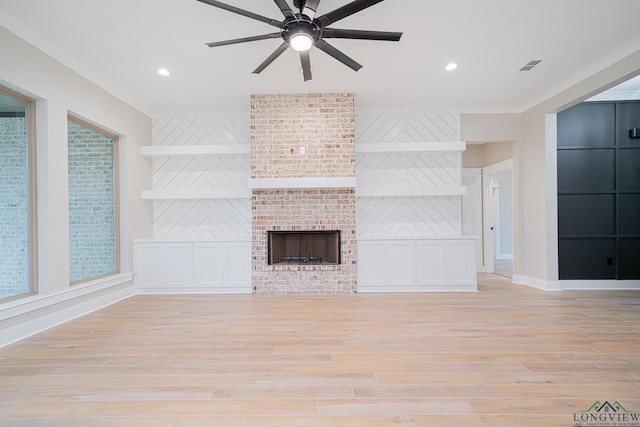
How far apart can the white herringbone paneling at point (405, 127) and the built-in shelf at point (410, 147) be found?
306 millimetres

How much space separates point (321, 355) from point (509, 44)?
11.7 feet

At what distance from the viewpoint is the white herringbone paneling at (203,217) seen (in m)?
4.91

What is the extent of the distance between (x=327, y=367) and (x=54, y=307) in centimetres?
297

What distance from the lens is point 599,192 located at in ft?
14.4

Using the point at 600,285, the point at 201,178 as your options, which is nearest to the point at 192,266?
the point at 201,178

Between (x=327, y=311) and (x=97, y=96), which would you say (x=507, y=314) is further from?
(x=97, y=96)

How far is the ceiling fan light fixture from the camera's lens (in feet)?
7.49

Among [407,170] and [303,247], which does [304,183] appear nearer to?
[303,247]

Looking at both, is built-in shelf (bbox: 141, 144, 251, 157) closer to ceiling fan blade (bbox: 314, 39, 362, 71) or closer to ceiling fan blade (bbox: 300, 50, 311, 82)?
ceiling fan blade (bbox: 300, 50, 311, 82)

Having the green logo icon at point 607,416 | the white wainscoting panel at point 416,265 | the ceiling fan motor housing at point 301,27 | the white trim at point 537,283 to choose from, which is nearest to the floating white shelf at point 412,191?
the white wainscoting panel at point 416,265

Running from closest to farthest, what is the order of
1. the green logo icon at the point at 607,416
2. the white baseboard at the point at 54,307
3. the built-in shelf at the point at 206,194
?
the green logo icon at the point at 607,416 < the white baseboard at the point at 54,307 < the built-in shelf at the point at 206,194

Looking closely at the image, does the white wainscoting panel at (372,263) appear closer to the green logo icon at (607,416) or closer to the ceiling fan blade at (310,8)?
the green logo icon at (607,416)

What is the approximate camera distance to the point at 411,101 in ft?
15.2

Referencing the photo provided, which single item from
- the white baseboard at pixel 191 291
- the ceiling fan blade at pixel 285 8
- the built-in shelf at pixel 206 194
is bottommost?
the white baseboard at pixel 191 291
